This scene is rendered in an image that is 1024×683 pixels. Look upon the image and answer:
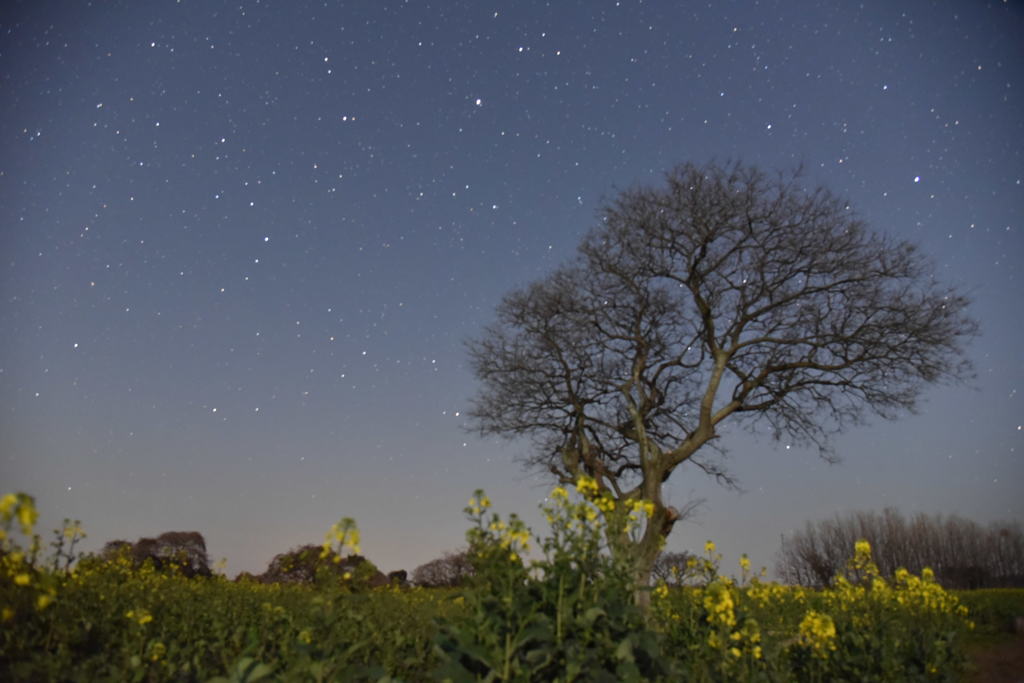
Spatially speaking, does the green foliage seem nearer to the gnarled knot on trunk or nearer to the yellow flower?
the yellow flower

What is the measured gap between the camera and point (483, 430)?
17250 mm

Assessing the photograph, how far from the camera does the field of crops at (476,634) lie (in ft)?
11.5

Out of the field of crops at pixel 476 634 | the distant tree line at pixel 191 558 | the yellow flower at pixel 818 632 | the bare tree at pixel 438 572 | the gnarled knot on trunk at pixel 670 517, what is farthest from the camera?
the bare tree at pixel 438 572

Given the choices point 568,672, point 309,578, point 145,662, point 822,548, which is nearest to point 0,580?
point 145,662

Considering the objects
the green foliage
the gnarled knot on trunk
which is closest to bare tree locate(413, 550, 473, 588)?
the gnarled knot on trunk

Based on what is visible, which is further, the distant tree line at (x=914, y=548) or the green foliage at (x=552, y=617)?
the distant tree line at (x=914, y=548)

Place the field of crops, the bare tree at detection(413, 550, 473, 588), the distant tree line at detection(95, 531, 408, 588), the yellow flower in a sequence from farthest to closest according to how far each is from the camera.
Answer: the bare tree at detection(413, 550, 473, 588), the distant tree line at detection(95, 531, 408, 588), the yellow flower, the field of crops

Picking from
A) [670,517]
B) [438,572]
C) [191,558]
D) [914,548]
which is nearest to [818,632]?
[670,517]

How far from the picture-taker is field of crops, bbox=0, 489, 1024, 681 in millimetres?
3510

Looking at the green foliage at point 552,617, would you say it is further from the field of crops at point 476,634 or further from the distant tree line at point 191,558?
the distant tree line at point 191,558

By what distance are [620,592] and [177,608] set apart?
167 inches

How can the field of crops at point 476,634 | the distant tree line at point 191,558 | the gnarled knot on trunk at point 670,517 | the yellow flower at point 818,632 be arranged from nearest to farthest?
the field of crops at point 476,634 < the yellow flower at point 818,632 < the distant tree line at point 191,558 < the gnarled knot on trunk at point 670,517

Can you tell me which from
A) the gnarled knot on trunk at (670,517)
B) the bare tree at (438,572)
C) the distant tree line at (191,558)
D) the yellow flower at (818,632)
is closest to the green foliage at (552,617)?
the yellow flower at (818,632)

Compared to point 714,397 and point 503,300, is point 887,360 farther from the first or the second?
point 503,300
